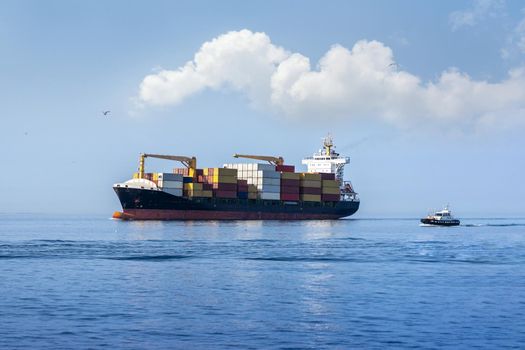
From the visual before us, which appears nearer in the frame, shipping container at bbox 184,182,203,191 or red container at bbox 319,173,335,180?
shipping container at bbox 184,182,203,191

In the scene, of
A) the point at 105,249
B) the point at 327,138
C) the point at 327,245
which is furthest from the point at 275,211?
the point at 105,249

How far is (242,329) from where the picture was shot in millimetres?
27250

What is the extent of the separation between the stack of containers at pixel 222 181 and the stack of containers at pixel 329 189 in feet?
68.3

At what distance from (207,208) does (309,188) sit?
23.3 metres

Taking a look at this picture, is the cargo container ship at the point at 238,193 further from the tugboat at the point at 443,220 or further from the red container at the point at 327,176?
the tugboat at the point at 443,220

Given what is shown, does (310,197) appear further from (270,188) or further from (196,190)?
(196,190)

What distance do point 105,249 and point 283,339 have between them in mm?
40166

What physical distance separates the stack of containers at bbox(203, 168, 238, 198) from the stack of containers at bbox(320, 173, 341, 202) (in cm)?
2083

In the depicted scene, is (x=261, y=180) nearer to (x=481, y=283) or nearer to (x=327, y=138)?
(x=327, y=138)

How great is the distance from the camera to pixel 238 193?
13238cm

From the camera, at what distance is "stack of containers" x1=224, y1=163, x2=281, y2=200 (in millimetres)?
134875

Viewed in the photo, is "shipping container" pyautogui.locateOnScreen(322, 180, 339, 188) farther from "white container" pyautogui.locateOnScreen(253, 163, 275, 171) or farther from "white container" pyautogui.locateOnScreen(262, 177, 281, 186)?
"white container" pyautogui.locateOnScreen(253, 163, 275, 171)

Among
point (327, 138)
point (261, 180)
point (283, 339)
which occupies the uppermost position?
point (327, 138)

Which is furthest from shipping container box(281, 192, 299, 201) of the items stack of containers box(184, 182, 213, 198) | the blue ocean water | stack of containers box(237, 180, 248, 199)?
the blue ocean water
